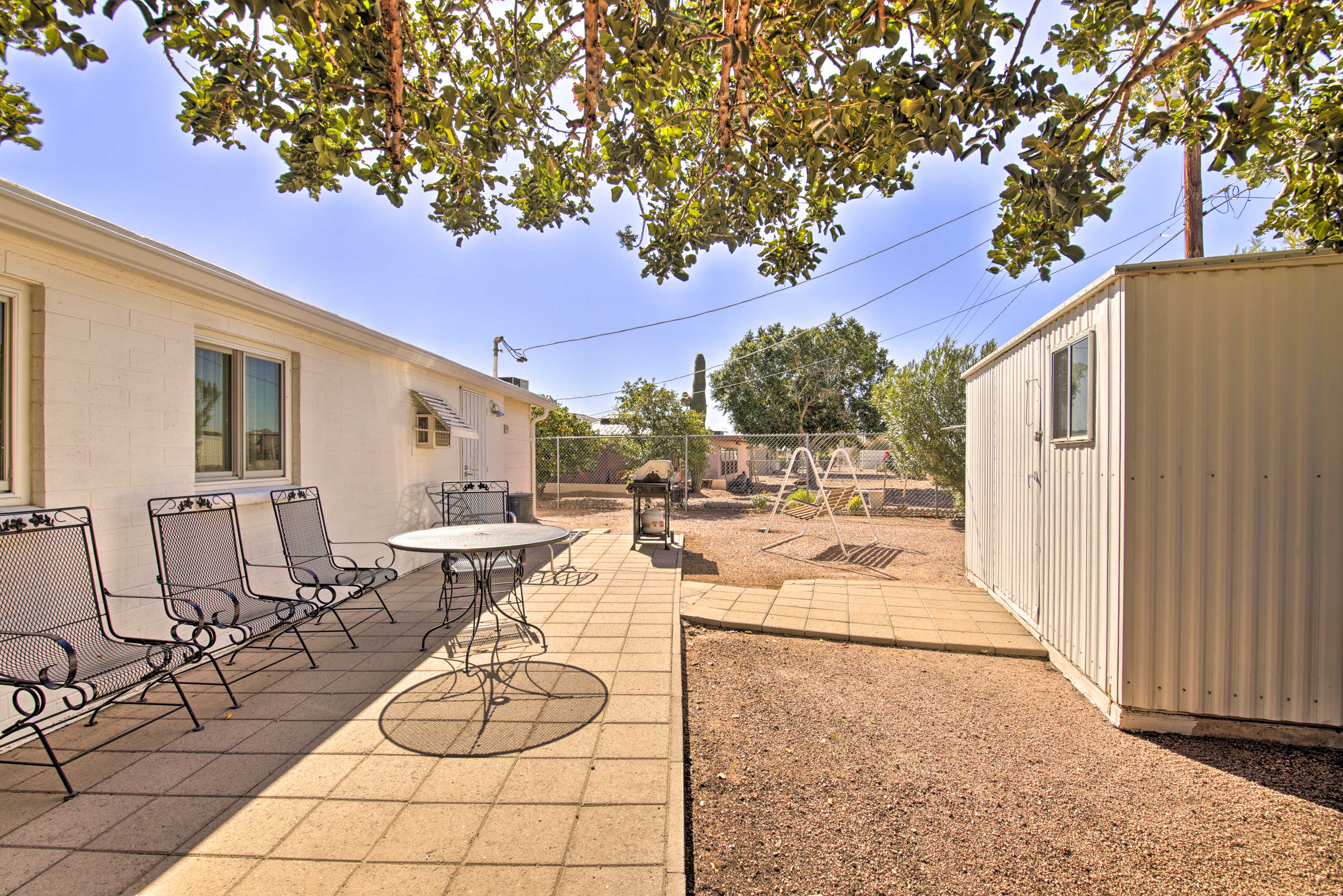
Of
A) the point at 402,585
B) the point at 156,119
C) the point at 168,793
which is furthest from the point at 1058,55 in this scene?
the point at 402,585

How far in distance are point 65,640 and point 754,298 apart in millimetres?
15705

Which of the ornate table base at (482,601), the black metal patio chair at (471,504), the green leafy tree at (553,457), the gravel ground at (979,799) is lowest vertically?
the gravel ground at (979,799)

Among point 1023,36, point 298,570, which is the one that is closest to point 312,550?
point 298,570

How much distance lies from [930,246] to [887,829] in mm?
12106

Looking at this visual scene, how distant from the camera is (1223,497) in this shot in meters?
2.82

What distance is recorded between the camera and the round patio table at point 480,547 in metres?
3.12

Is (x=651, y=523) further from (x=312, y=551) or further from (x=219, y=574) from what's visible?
(x=219, y=574)

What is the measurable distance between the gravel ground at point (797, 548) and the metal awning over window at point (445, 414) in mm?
3200

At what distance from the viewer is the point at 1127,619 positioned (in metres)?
2.93

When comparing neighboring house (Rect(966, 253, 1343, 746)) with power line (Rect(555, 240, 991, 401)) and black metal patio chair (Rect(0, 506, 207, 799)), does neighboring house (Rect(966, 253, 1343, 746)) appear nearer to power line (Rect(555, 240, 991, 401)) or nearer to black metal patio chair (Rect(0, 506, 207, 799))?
black metal patio chair (Rect(0, 506, 207, 799))

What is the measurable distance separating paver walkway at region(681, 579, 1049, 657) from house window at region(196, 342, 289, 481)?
3.49m

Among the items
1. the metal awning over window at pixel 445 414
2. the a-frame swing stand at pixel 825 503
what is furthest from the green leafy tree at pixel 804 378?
the metal awning over window at pixel 445 414

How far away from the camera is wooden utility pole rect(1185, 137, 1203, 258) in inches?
207

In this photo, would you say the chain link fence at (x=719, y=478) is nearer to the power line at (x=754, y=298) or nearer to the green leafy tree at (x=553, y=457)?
the green leafy tree at (x=553, y=457)
